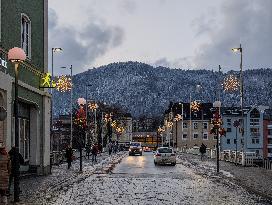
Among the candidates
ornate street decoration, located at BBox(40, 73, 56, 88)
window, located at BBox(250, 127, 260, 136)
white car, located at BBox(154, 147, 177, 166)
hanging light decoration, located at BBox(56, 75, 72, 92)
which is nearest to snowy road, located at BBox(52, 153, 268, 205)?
ornate street decoration, located at BBox(40, 73, 56, 88)

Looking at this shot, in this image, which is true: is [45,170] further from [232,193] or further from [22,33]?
[232,193]

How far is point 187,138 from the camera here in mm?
146375

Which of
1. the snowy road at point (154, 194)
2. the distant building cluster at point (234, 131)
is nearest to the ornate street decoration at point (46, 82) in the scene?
the snowy road at point (154, 194)

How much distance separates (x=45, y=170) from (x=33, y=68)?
5.49 metres

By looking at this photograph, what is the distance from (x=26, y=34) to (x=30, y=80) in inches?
87.9

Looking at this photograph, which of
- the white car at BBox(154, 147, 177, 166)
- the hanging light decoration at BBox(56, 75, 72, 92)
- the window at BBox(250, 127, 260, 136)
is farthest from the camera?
the window at BBox(250, 127, 260, 136)

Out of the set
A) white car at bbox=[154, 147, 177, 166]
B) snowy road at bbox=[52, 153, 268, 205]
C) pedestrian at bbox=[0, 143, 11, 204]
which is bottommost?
white car at bbox=[154, 147, 177, 166]

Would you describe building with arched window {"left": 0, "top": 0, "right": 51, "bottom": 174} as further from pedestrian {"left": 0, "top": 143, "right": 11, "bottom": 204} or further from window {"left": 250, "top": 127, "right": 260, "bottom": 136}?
window {"left": 250, "top": 127, "right": 260, "bottom": 136}

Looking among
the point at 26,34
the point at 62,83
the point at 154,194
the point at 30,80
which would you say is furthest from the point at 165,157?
the point at 154,194

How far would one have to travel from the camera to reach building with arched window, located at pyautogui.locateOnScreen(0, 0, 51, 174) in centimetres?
2409

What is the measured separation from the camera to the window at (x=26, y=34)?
27406 millimetres

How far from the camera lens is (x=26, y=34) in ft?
92.6

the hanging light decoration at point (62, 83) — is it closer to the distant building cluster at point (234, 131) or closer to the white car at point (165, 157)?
the white car at point (165, 157)

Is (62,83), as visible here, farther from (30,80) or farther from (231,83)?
(231,83)
